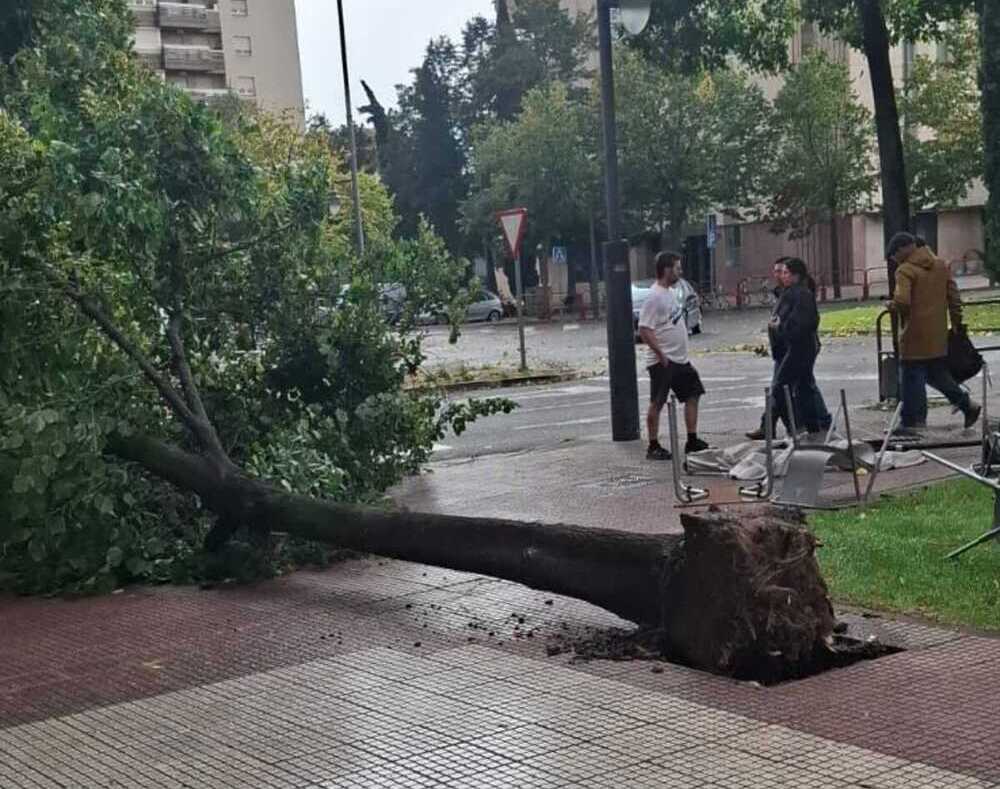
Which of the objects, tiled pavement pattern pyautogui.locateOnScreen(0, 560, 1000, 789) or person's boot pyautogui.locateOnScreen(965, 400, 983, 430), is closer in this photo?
tiled pavement pattern pyautogui.locateOnScreen(0, 560, 1000, 789)

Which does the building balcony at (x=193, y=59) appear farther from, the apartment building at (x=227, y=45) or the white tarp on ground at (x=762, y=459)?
the white tarp on ground at (x=762, y=459)

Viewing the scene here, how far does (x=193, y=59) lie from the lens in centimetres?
9494

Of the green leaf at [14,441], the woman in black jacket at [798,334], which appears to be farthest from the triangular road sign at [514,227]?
the green leaf at [14,441]

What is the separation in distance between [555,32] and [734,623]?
2605 inches

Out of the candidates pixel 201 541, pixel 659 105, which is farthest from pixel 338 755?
pixel 659 105

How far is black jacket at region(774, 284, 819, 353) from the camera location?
36.1 ft

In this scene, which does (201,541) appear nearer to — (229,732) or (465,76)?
(229,732)

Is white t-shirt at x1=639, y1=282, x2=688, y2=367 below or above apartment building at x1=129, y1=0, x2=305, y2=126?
below

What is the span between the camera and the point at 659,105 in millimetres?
47312

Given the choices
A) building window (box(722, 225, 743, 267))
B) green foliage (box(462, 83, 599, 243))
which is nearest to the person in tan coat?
green foliage (box(462, 83, 599, 243))

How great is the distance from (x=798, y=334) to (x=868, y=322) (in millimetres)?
19210

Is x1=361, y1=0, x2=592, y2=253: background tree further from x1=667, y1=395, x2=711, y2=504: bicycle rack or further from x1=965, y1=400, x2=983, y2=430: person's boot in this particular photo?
x1=667, y1=395, x2=711, y2=504: bicycle rack

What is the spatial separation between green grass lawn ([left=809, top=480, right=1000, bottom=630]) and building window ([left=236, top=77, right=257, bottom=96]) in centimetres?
9460

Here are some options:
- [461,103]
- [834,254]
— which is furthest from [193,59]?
[834,254]
